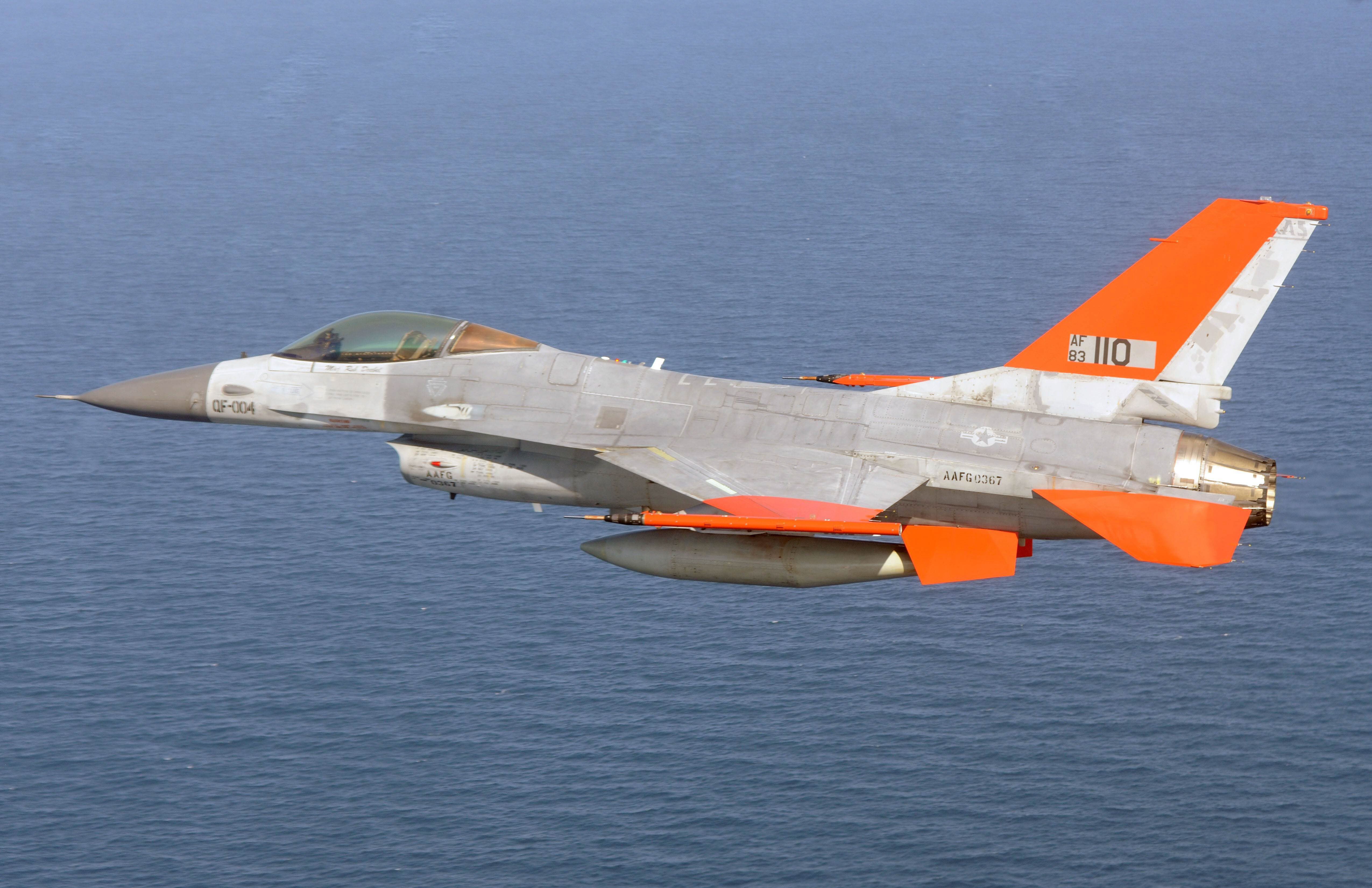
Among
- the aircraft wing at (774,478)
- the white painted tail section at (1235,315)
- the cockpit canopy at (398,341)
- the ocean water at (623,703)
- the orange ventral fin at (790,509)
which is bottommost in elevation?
the ocean water at (623,703)

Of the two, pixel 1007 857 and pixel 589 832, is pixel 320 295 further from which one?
pixel 1007 857

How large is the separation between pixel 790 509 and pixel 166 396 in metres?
17.6

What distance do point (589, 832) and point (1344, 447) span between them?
7919 cm

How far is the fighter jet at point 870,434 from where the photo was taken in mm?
34656

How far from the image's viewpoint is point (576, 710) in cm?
13600

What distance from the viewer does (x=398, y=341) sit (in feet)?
129

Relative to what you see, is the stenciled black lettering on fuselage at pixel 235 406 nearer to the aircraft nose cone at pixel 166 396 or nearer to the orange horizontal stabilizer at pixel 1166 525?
the aircraft nose cone at pixel 166 396

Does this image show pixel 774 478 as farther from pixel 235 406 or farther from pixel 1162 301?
pixel 235 406

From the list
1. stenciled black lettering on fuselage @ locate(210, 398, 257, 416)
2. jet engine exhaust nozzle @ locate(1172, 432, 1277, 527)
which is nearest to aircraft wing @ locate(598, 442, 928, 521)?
jet engine exhaust nozzle @ locate(1172, 432, 1277, 527)

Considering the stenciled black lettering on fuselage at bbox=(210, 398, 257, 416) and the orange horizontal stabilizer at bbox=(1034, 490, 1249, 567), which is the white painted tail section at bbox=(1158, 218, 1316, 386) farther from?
the stenciled black lettering on fuselage at bbox=(210, 398, 257, 416)

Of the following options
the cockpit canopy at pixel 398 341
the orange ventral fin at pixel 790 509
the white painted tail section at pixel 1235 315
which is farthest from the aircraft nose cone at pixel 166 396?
the white painted tail section at pixel 1235 315

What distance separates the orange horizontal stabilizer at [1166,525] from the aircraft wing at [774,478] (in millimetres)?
4271

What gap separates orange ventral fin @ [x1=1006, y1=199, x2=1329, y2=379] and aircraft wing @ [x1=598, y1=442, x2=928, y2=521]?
16.4ft

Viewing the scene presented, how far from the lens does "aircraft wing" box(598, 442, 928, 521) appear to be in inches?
1331
